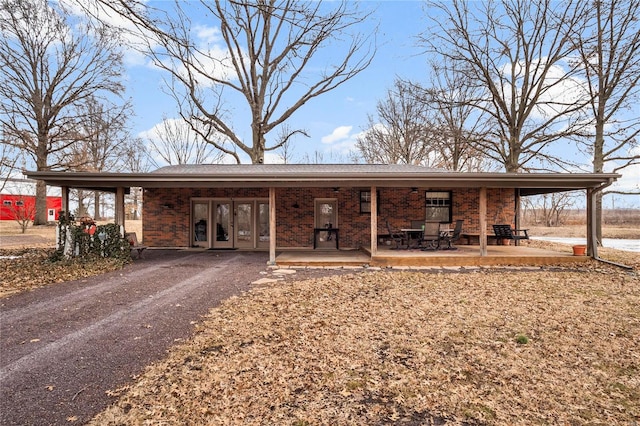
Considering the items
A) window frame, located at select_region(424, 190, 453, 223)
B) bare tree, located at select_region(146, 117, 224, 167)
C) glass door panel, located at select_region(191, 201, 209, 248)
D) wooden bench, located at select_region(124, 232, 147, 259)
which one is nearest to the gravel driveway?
wooden bench, located at select_region(124, 232, 147, 259)

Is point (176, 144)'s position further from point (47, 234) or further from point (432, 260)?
point (432, 260)

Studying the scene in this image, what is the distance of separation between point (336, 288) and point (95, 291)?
4.41 m

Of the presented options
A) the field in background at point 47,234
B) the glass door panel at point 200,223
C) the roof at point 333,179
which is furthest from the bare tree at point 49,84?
the roof at point 333,179

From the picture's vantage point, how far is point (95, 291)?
20.2 feet

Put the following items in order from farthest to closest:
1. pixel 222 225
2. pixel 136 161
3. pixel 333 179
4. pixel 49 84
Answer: pixel 136 161
pixel 49 84
pixel 222 225
pixel 333 179

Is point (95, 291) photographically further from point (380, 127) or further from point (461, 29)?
point (380, 127)

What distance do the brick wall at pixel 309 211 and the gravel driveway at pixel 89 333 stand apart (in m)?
4.58

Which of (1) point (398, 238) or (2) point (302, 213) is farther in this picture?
(2) point (302, 213)

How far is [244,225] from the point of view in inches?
491

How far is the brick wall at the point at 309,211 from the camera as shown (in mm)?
12188

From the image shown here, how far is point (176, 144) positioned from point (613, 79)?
28.7m

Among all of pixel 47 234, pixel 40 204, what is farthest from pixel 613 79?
pixel 40 204

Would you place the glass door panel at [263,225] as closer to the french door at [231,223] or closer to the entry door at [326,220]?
the french door at [231,223]

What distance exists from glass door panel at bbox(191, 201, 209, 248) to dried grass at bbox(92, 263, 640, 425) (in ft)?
24.3
